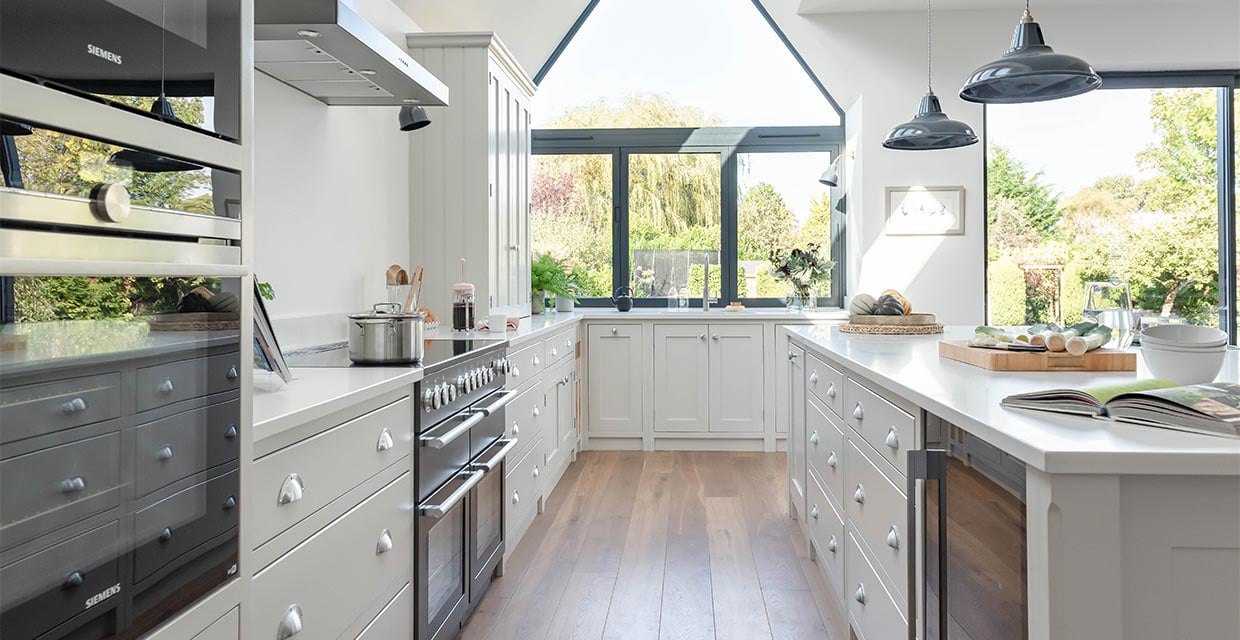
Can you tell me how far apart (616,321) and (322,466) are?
4.03 m

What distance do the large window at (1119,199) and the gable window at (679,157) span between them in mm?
1146

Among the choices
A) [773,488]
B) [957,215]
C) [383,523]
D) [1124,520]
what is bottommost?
[773,488]

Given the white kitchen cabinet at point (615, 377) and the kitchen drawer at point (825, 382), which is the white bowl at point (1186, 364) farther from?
the white kitchen cabinet at point (615, 377)

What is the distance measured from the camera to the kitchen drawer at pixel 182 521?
96 cm

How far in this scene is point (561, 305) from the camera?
5.62 meters

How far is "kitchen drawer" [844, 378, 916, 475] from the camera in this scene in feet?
6.00

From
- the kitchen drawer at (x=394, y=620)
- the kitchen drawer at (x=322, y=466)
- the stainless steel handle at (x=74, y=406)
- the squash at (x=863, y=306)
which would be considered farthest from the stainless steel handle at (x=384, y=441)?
the squash at (x=863, y=306)

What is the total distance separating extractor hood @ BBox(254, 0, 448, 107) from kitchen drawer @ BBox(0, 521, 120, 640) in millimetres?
1477

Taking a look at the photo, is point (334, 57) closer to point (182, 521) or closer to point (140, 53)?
point (140, 53)

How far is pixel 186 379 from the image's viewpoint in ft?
3.34

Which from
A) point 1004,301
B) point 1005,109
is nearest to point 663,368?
point 1004,301

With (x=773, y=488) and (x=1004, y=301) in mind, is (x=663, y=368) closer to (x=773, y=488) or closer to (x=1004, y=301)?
Answer: (x=773, y=488)

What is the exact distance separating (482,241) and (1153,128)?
15.0ft

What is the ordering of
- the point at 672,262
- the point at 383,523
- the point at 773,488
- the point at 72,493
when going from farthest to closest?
1. the point at 672,262
2. the point at 773,488
3. the point at 383,523
4. the point at 72,493
